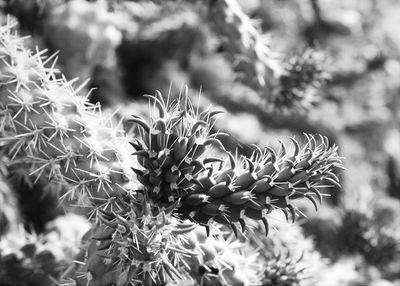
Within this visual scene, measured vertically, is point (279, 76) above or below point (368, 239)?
above

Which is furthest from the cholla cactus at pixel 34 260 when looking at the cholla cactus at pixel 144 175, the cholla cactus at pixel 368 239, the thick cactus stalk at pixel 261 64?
the cholla cactus at pixel 368 239

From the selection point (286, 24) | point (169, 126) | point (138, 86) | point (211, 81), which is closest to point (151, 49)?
A: point (138, 86)

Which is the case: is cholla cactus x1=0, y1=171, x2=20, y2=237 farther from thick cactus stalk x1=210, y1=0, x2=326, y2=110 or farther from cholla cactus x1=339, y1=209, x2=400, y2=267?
cholla cactus x1=339, y1=209, x2=400, y2=267

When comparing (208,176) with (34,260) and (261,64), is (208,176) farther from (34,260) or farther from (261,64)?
(261,64)

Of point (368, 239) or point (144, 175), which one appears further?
point (368, 239)

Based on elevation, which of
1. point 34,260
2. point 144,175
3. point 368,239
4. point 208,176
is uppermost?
point 368,239

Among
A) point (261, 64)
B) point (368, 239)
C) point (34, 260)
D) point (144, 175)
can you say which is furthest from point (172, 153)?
point (368, 239)

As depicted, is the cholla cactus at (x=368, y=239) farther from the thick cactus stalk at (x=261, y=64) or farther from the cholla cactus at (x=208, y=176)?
the cholla cactus at (x=208, y=176)
